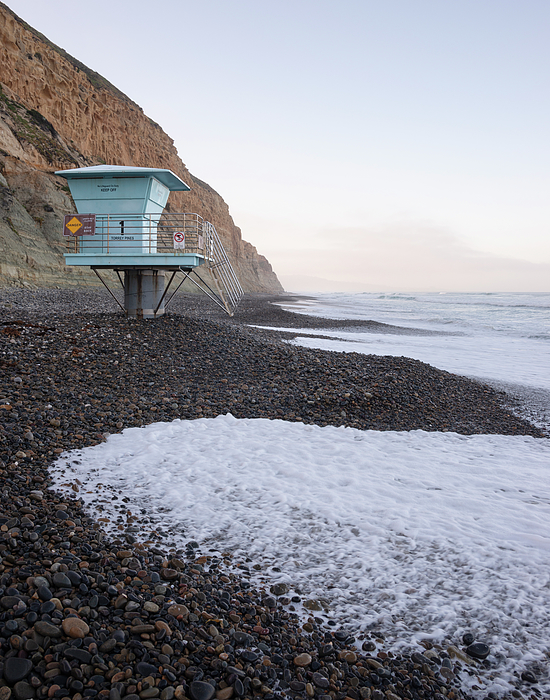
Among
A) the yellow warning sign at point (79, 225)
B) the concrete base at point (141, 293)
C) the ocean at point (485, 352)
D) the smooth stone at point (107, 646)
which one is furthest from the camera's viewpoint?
the concrete base at point (141, 293)

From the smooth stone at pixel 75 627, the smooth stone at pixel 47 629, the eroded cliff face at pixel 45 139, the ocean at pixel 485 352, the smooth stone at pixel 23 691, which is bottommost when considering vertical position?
the smooth stone at pixel 23 691

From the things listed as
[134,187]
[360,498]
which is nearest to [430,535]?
[360,498]

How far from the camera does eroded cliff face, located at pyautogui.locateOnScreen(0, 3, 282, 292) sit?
29203mm

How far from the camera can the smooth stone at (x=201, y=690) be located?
282 centimetres

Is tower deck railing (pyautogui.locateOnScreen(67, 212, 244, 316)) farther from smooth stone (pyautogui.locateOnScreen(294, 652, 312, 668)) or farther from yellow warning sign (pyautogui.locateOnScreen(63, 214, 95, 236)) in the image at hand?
smooth stone (pyautogui.locateOnScreen(294, 652, 312, 668))

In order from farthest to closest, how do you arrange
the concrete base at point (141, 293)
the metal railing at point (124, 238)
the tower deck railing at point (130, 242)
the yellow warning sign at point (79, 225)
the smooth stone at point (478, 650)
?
1. the concrete base at point (141, 293)
2. the metal railing at point (124, 238)
3. the yellow warning sign at point (79, 225)
4. the tower deck railing at point (130, 242)
5. the smooth stone at point (478, 650)

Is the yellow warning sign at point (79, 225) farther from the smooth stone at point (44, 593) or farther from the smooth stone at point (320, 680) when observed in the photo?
the smooth stone at point (320, 680)

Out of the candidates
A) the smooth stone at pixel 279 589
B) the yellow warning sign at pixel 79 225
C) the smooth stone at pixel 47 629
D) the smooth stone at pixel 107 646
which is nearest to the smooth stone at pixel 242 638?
the smooth stone at pixel 279 589

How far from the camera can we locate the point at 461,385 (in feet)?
39.6

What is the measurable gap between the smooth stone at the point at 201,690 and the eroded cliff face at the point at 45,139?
27847 mm

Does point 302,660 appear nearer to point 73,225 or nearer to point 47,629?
point 47,629

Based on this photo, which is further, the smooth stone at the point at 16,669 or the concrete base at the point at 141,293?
the concrete base at the point at 141,293

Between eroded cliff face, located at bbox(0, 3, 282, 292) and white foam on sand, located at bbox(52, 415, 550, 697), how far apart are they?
24336 millimetres

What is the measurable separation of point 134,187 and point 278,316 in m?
15.9
